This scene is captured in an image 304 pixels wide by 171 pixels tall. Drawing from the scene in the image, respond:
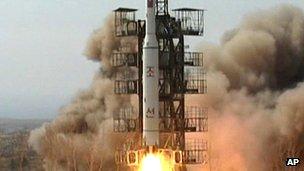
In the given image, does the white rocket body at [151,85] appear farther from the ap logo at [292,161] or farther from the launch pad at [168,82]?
A: the ap logo at [292,161]

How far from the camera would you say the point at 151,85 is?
912 inches

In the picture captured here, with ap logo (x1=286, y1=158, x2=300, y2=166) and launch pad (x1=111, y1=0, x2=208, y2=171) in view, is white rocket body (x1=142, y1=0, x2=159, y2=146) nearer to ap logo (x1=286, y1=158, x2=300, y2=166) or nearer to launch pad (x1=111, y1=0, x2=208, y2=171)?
launch pad (x1=111, y1=0, x2=208, y2=171)

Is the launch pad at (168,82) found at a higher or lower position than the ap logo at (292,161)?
higher

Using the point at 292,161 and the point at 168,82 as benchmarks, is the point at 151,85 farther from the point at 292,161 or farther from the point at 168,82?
the point at 292,161

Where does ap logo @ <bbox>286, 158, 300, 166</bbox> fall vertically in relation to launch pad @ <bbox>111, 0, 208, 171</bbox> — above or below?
below

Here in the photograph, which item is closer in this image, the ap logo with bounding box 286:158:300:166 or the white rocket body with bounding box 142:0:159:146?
the white rocket body with bounding box 142:0:159:146

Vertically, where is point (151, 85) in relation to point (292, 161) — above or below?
above

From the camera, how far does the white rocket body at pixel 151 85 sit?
2311 centimetres

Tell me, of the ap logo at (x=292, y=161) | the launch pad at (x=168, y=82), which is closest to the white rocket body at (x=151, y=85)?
the launch pad at (x=168, y=82)

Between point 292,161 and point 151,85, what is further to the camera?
point 292,161

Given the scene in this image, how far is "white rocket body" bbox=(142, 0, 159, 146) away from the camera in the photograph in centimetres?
2311

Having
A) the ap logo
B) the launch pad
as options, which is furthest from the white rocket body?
the ap logo

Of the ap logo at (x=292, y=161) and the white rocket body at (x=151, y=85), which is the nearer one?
the white rocket body at (x=151, y=85)

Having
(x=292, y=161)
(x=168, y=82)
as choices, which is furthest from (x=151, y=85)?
(x=292, y=161)
